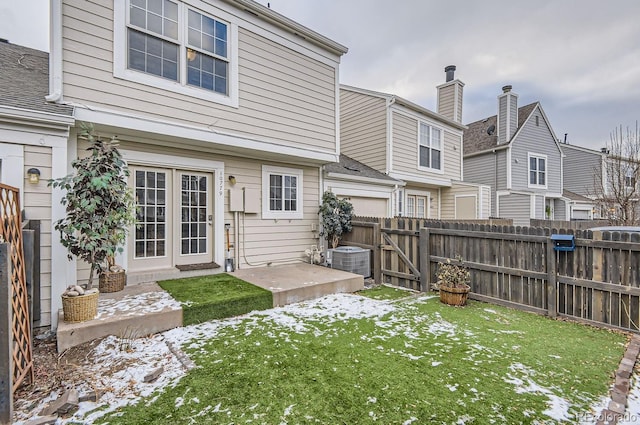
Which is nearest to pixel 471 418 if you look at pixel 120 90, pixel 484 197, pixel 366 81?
pixel 120 90

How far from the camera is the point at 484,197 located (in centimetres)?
1234

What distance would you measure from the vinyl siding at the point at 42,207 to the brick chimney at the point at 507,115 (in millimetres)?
17072

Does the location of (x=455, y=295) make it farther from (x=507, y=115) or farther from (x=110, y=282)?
(x=507, y=115)

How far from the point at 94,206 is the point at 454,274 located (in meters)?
5.47

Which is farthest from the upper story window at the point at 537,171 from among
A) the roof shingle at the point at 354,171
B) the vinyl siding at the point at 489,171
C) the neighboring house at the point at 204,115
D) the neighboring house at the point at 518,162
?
the neighboring house at the point at 204,115

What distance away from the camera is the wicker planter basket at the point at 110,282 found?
4516 millimetres

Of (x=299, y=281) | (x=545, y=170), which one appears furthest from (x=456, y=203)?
(x=299, y=281)

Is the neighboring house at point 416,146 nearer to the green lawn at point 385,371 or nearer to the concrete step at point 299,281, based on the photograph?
the concrete step at point 299,281

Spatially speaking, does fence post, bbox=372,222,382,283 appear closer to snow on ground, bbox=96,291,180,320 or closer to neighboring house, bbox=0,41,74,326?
snow on ground, bbox=96,291,180,320

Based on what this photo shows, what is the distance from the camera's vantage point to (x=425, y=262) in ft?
19.4

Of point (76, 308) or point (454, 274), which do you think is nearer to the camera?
point (76, 308)

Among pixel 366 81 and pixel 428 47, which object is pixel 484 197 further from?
pixel 366 81

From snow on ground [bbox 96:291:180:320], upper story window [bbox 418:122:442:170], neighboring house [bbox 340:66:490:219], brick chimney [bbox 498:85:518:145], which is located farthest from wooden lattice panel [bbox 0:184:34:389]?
brick chimney [bbox 498:85:518:145]

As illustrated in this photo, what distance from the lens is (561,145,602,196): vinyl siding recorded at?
62.5ft
